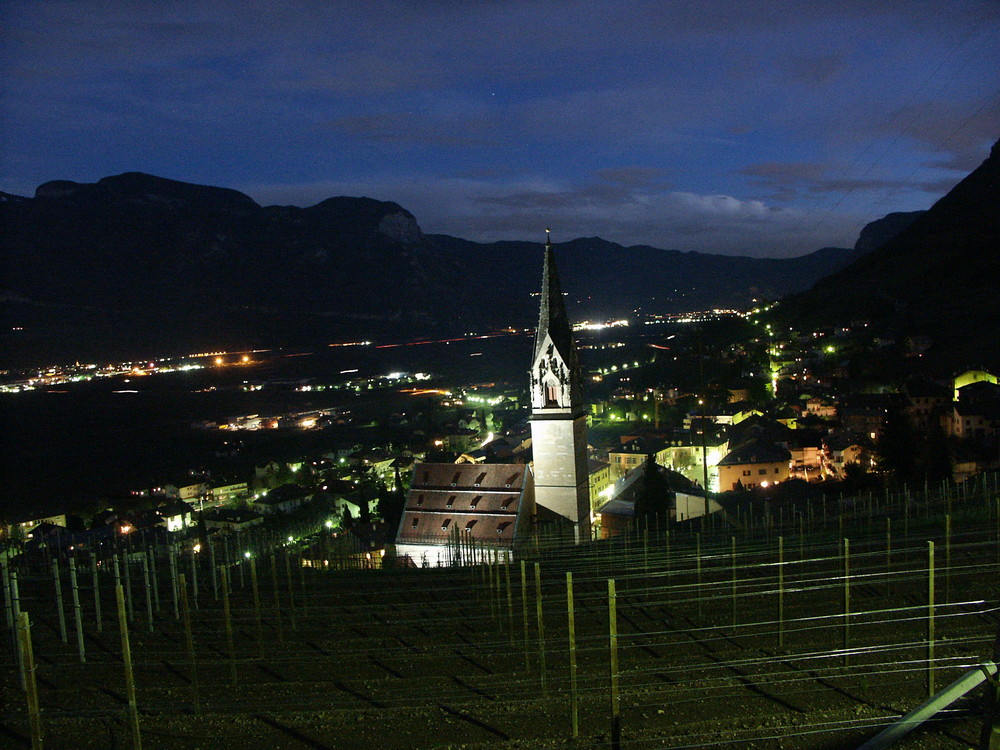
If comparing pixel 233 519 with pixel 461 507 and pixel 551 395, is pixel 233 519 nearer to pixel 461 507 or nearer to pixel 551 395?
pixel 461 507

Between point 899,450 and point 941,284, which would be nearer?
point 899,450

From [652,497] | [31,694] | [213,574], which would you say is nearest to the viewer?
[31,694]

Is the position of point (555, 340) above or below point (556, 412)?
above

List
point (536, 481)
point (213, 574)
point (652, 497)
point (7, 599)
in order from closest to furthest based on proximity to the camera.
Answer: point (7, 599) < point (213, 574) < point (536, 481) < point (652, 497)

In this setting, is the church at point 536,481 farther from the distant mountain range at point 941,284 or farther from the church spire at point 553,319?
the distant mountain range at point 941,284

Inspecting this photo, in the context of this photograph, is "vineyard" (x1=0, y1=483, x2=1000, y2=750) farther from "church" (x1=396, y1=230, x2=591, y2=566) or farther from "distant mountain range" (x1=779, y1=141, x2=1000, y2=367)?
"distant mountain range" (x1=779, y1=141, x2=1000, y2=367)

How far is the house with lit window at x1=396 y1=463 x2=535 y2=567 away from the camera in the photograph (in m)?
24.9

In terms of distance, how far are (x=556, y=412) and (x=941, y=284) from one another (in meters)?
111

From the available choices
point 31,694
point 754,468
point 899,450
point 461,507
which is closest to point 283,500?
point 461,507

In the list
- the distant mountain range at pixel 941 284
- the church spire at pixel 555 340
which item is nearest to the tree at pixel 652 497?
the church spire at pixel 555 340

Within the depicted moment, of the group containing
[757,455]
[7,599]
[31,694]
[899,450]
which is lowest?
[757,455]

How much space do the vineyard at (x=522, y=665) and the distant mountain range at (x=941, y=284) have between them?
246 feet

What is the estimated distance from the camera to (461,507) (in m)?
25.7

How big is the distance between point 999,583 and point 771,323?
13169 cm
